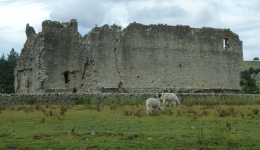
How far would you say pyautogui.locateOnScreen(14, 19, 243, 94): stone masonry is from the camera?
78.4 feet

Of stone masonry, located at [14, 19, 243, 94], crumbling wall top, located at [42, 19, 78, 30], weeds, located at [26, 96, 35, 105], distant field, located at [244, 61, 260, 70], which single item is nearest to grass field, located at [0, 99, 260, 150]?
weeds, located at [26, 96, 35, 105]

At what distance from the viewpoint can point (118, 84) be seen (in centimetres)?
2425

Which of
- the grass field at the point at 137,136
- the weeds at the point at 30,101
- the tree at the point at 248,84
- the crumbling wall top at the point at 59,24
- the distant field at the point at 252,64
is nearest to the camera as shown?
the grass field at the point at 137,136

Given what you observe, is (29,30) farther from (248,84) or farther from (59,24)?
(248,84)

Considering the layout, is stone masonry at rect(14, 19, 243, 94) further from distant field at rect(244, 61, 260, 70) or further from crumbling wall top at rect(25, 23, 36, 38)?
distant field at rect(244, 61, 260, 70)

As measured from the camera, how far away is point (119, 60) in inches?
961

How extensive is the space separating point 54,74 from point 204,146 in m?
18.7

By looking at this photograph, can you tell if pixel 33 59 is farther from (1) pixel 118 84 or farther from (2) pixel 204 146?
(2) pixel 204 146

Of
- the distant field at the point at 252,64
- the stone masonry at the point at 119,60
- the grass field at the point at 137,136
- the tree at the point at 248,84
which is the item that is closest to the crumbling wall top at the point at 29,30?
the stone masonry at the point at 119,60

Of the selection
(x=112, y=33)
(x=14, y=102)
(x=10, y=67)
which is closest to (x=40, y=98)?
(x=14, y=102)

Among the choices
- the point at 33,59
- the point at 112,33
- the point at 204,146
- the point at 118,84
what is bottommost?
the point at 204,146

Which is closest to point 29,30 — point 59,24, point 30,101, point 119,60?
point 59,24

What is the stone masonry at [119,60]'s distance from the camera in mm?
23891

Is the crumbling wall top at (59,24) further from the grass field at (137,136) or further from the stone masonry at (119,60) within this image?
the grass field at (137,136)
